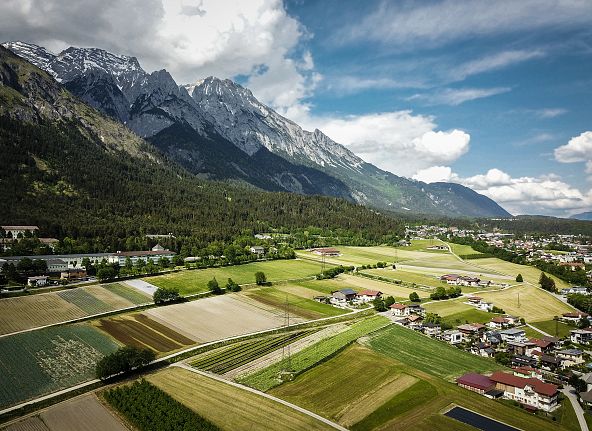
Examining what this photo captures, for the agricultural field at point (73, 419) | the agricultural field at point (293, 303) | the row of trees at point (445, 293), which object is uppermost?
the row of trees at point (445, 293)

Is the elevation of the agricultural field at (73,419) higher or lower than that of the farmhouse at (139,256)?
lower

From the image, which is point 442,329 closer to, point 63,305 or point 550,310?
point 550,310

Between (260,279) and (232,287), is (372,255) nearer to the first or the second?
(260,279)

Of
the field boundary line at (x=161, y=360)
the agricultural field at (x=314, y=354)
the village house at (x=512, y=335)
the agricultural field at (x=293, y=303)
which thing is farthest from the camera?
the agricultural field at (x=293, y=303)

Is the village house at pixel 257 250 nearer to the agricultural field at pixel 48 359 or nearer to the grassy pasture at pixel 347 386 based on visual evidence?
Result: the agricultural field at pixel 48 359

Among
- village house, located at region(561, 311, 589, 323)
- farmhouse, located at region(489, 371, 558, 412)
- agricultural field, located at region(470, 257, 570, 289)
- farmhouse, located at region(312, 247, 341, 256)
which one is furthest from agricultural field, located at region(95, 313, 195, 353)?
agricultural field, located at region(470, 257, 570, 289)

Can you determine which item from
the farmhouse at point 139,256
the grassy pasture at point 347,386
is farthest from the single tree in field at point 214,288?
the grassy pasture at point 347,386

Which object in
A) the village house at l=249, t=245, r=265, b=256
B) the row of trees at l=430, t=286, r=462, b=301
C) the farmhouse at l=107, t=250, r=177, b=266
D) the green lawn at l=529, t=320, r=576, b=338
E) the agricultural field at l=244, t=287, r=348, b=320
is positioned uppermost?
the village house at l=249, t=245, r=265, b=256

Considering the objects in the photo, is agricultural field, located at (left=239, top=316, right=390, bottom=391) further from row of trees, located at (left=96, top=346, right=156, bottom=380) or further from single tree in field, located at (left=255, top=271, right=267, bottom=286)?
single tree in field, located at (left=255, top=271, right=267, bottom=286)
